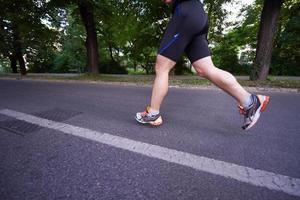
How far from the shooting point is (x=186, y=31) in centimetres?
247

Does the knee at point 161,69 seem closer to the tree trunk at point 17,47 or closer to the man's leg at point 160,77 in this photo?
the man's leg at point 160,77

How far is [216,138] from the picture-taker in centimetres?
254

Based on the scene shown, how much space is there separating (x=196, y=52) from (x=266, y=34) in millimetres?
6895

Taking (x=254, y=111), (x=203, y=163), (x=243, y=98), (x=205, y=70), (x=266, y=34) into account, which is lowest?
(x=203, y=163)

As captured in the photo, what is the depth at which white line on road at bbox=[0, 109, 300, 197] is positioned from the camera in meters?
1.62

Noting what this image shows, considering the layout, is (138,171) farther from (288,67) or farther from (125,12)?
(288,67)

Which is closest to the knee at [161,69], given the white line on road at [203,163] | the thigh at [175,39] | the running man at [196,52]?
the running man at [196,52]

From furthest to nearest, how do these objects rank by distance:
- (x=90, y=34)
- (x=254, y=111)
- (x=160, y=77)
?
1. (x=90, y=34)
2. (x=160, y=77)
3. (x=254, y=111)

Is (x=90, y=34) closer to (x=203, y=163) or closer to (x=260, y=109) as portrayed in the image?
(x=260, y=109)

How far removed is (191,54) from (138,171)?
1.56 meters

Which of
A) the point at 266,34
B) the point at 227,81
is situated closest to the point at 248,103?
the point at 227,81

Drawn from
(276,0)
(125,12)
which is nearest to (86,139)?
(276,0)

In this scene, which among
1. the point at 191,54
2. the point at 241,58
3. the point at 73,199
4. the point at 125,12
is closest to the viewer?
the point at 73,199

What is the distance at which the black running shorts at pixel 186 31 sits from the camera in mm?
2459
